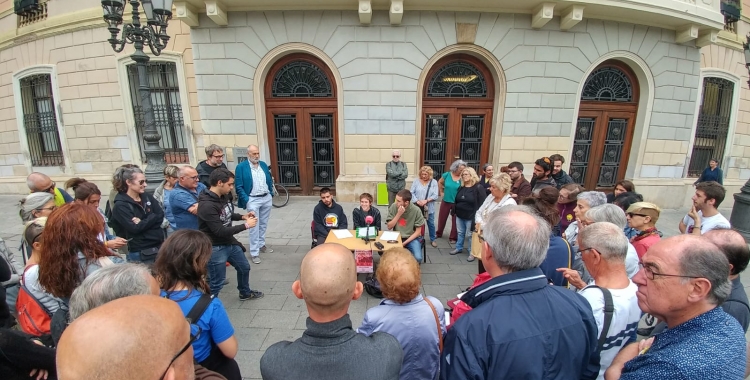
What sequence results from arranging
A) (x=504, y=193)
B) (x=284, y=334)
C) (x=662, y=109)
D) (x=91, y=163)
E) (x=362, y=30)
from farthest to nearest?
1. (x=91, y=163)
2. (x=662, y=109)
3. (x=362, y=30)
4. (x=504, y=193)
5. (x=284, y=334)

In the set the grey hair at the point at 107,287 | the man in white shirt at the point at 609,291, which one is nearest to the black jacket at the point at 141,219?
the grey hair at the point at 107,287

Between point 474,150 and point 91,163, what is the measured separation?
11.9 meters

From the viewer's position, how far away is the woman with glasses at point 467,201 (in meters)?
5.03

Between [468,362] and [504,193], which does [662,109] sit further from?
[468,362]

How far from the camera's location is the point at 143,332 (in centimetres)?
82

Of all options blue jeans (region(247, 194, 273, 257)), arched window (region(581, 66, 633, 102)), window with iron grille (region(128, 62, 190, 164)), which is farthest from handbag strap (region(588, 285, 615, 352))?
window with iron grille (region(128, 62, 190, 164))

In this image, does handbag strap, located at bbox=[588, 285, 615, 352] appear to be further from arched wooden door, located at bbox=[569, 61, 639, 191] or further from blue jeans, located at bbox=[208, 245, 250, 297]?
arched wooden door, located at bbox=[569, 61, 639, 191]

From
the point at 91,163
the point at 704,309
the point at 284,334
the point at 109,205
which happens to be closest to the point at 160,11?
Answer: the point at 109,205

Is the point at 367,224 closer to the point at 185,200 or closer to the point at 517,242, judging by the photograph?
the point at 185,200

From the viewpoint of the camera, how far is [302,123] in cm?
866

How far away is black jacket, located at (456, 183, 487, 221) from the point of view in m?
5.02

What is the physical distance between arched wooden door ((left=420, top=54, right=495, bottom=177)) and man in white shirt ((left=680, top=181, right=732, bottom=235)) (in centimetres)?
544

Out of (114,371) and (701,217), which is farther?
(701,217)

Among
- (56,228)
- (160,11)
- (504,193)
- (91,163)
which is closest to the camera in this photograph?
(56,228)
